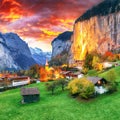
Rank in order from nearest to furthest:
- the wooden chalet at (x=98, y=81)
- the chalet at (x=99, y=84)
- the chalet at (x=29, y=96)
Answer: the chalet at (x=29, y=96) < the chalet at (x=99, y=84) < the wooden chalet at (x=98, y=81)

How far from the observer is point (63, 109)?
5928 cm

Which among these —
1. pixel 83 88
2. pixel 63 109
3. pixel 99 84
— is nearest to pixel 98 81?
pixel 99 84

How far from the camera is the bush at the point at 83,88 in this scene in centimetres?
6619

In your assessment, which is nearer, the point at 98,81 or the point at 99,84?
the point at 99,84

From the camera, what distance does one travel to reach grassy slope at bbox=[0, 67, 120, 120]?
54938mm

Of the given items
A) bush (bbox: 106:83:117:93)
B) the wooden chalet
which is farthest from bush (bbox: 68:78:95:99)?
bush (bbox: 106:83:117:93)

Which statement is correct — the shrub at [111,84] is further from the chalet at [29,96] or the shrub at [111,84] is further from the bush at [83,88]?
the chalet at [29,96]

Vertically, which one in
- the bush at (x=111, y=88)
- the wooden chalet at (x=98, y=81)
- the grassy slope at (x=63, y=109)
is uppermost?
the wooden chalet at (x=98, y=81)

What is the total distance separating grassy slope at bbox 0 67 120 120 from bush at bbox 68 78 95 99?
1.87m

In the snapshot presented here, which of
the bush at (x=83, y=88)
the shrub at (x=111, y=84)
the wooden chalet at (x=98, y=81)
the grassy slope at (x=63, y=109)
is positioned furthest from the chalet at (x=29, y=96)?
the shrub at (x=111, y=84)

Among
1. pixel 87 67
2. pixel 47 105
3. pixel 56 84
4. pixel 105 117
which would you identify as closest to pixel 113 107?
pixel 105 117

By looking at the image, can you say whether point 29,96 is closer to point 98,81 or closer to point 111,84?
point 98,81

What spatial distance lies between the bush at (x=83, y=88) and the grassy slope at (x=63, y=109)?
6.14 ft

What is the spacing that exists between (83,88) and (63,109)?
9.81 metres
